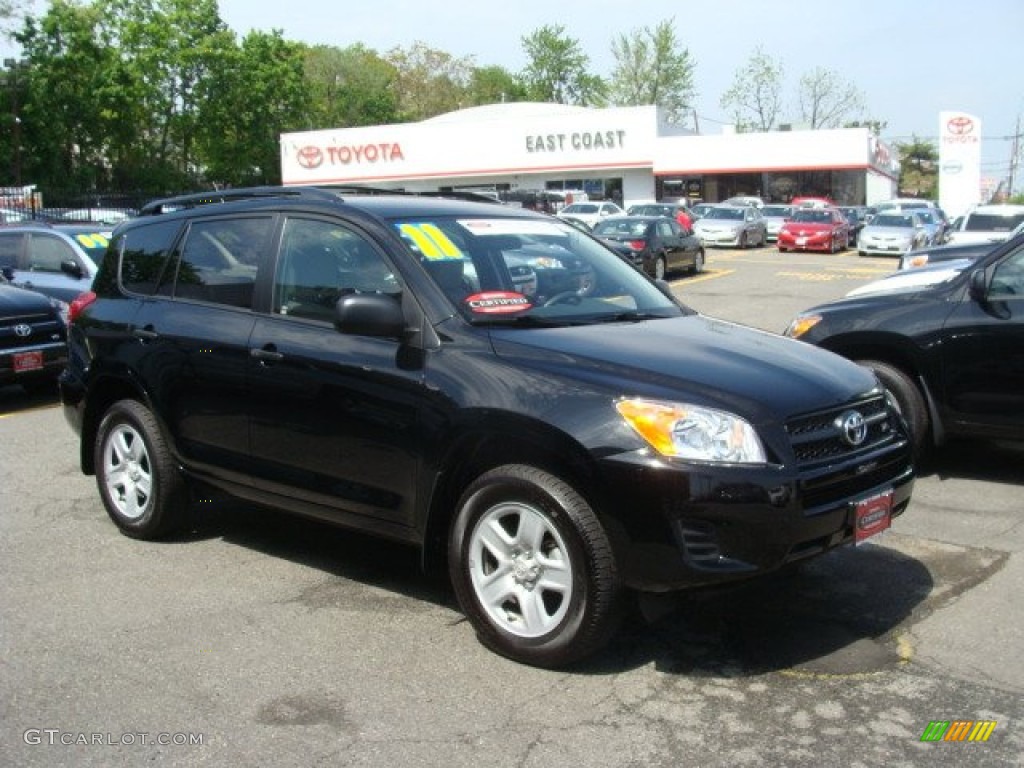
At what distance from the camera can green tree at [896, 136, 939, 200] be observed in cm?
→ 10383

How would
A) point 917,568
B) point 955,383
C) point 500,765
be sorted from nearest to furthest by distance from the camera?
point 500,765 → point 917,568 → point 955,383

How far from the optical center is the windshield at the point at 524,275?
4.74 meters

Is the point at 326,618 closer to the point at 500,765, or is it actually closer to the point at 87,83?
the point at 500,765

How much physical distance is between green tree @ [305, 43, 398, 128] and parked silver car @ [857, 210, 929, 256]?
57995 millimetres

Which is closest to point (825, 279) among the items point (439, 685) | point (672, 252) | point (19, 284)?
point (672, 252)

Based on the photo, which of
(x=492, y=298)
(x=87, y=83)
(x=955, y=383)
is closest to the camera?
(x=492, y=298)

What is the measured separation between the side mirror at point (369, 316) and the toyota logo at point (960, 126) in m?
48.3

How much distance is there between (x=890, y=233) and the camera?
33594 mm

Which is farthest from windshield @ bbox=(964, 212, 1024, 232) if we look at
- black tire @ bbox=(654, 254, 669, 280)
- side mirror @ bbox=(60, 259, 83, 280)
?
side mirror @ bbox=(60, 259, 83, 280)

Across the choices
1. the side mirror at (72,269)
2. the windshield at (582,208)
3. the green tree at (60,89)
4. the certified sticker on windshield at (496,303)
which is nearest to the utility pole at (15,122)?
the green tree at (60,89)

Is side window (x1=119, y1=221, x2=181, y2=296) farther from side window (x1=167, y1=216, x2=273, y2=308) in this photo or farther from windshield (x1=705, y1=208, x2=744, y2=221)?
windshield (x1=705, y1=208, x2=744, y2=221)

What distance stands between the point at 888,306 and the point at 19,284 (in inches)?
400

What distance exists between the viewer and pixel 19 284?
13.1 meters

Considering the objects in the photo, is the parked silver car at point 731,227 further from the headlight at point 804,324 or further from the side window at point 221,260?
the side window at point 221,260
